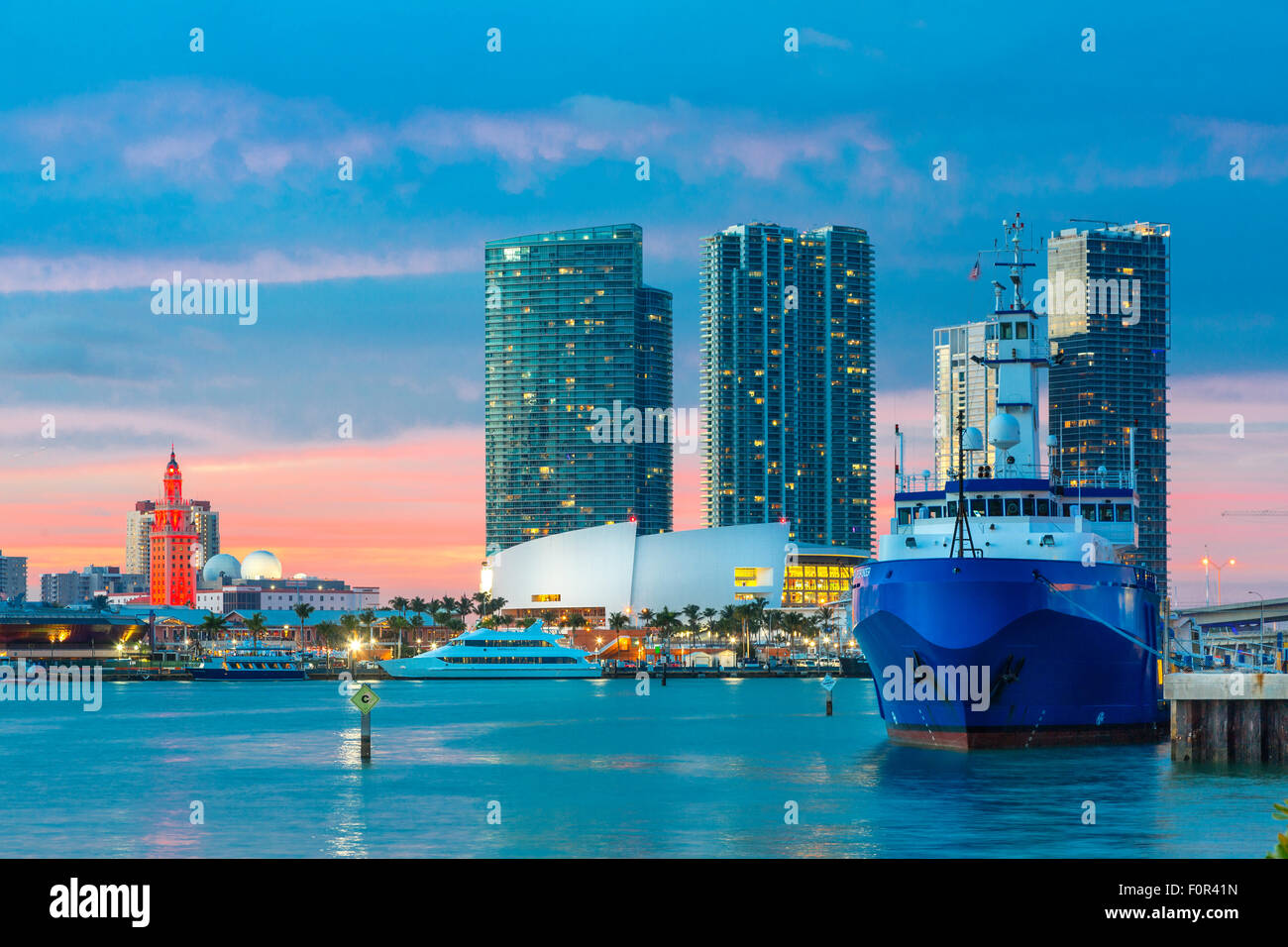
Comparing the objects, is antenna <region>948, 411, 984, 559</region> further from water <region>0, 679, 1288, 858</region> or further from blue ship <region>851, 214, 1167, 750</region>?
water <region>0, 679, 1288, 858</region>

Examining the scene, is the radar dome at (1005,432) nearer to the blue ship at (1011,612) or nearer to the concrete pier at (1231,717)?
the blue ship at (1011,612)

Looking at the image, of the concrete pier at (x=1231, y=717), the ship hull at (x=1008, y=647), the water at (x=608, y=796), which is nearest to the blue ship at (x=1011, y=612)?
the ship hull at (x=1008, y=647)

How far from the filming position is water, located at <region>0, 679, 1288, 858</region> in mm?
45906

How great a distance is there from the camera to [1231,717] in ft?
178

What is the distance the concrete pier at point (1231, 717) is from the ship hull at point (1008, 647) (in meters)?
4.88

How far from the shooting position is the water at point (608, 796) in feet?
151

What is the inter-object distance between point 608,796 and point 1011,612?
693 inches

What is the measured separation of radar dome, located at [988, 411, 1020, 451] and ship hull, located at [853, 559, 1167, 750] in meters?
9.35

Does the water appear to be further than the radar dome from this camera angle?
No

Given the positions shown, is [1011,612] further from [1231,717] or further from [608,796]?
[608,796]
